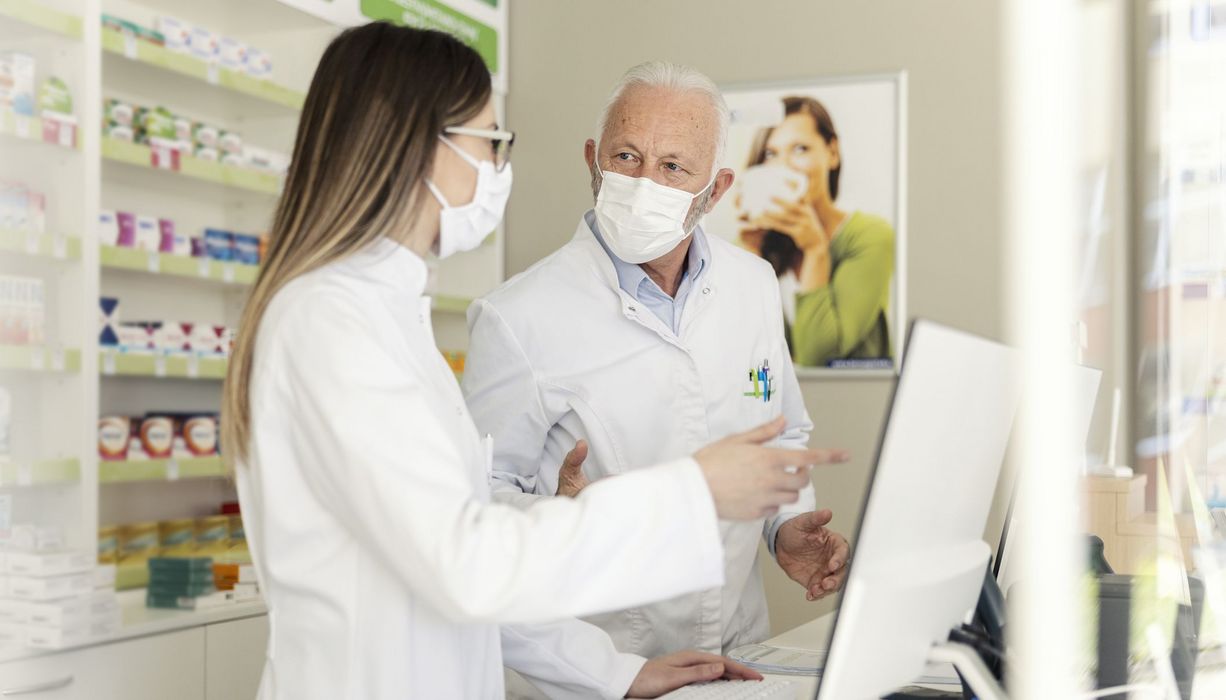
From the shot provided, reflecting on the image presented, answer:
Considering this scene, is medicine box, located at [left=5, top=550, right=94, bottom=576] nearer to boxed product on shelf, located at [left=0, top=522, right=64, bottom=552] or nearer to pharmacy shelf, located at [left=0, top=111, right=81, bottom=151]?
boxed product on shelf, located at [left=0, top=522, right=64, bottom=552]

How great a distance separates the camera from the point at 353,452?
1.20 m

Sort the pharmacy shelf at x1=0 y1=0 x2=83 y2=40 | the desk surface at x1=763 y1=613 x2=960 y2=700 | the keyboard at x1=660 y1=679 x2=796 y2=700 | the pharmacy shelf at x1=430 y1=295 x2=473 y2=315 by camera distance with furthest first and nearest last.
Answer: the pharmacy shelf at x1=430 y1=295 x2=473 y2=315, the pharmacy shelf at x1=0 y1=0 x2=83 y2=40, the desk surface at x1=763 y1=613 x2=960 y2=700, the keyboard at x1=660 y1=679 x2=796 y2=700

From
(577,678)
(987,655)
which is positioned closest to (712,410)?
(577,678)

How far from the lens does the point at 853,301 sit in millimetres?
4148

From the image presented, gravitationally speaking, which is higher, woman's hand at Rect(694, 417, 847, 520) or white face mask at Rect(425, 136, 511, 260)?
white face mask at Rect(425, 136, 511, 260)

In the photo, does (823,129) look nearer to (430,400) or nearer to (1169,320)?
(1169,320)

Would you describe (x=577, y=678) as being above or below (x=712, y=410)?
below

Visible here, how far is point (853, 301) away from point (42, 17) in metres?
2.56

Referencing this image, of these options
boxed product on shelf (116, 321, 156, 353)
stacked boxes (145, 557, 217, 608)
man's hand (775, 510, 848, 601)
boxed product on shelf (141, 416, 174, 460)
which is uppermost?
boxed product on shelf (116, 321, 156, 353)

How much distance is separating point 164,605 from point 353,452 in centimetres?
228

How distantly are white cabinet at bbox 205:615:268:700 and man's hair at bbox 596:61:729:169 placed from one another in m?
1.68

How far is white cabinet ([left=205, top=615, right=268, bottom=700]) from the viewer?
3127mm

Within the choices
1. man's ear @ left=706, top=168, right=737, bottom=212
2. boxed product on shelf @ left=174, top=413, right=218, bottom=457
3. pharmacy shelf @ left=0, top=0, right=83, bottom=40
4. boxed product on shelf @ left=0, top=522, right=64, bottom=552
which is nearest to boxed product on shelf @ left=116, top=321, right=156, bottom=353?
boxed product on shelf @ left=174, top=413, right=218, bottom=457

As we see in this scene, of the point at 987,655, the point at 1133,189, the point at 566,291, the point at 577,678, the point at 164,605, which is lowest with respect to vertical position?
the point at 164,605
